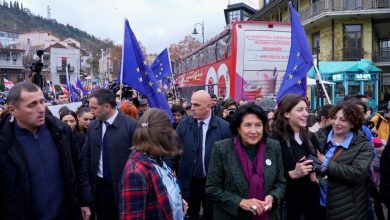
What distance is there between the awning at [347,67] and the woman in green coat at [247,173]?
19.5m

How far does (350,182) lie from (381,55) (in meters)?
27.0

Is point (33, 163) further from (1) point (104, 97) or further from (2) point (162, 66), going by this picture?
(2) point (162, 66)

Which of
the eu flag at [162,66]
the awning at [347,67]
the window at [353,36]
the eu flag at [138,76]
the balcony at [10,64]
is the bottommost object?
the eu flag at [138,76]

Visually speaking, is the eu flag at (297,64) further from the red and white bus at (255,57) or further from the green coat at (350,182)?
the red and white bus at (255,57)

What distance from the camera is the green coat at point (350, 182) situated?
3.43 metres

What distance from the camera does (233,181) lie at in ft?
10.00

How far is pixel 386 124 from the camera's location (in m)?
6.36

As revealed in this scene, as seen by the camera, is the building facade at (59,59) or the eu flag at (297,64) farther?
the building facade at (59,59)

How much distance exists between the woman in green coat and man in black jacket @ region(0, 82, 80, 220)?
1249 millimetres

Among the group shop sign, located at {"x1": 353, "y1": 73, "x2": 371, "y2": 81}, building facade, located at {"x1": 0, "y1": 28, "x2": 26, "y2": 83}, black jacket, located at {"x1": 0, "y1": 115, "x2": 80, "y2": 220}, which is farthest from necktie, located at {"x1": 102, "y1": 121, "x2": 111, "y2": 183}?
building facade, located at {"x1": 0, "y1": 28, "x2": 26, "y2": 83}

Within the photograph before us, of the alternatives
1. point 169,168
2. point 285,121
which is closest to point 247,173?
point 169,168

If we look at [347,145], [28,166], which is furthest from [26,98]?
[347,145]

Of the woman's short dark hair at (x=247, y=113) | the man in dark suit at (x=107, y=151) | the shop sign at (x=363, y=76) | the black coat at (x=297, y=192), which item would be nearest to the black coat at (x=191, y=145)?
the man in dark suit at (x=107, y=151)

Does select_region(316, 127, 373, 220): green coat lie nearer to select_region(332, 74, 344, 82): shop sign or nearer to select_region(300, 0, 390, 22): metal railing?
select_region(332, 74, 344, 82): shop sign
